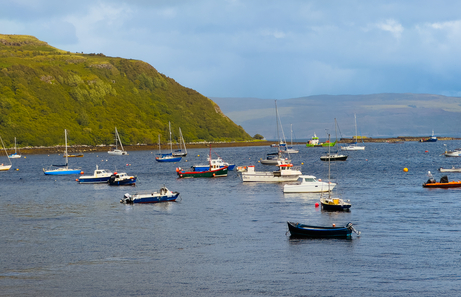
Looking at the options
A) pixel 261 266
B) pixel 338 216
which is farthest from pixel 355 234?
pixel 261 266

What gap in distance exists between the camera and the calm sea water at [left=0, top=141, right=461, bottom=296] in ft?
117

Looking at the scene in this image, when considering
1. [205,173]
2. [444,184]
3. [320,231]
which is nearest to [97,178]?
[205,173]

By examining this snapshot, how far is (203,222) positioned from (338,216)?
15346 mm

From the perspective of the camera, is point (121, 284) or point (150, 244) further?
point (150, 244)

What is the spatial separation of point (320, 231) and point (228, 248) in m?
8.69

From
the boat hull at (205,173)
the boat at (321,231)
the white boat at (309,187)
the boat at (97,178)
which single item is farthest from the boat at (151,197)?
the boat hull at (205,173)

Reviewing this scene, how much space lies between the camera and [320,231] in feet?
156

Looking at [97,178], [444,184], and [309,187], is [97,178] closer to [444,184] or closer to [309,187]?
[309,187]

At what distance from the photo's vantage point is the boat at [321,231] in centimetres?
4734

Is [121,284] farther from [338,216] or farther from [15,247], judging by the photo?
[338,216]

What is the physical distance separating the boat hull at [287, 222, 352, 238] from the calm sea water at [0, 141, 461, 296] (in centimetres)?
69

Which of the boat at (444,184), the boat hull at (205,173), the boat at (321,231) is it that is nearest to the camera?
the boat at (321,231)

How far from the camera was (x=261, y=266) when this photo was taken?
39.9m

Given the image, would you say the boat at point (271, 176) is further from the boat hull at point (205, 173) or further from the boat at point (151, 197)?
the boat at point (151, 197)
